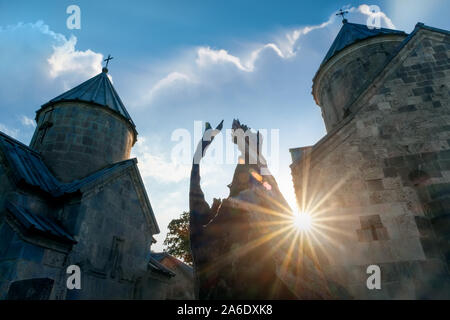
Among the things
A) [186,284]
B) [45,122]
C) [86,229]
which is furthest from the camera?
[186,284]

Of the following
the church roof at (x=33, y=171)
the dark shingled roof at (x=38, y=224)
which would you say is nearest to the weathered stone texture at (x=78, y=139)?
the church roof at (x=33, y=171)

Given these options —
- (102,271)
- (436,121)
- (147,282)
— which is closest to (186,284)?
(147,282)

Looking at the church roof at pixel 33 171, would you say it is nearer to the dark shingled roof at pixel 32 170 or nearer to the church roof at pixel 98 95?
the dark shingled roof at pixel 32 170

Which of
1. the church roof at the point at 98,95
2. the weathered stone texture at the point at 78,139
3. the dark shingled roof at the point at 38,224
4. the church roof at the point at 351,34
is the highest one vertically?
the church roof at the point at 351,34

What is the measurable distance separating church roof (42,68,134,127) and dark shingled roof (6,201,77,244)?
635 centimetres

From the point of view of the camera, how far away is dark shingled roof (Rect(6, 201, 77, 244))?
694 centimetres

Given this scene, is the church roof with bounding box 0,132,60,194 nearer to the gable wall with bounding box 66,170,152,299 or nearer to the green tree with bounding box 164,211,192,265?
the gable wall with bounding box 66,170,152,299

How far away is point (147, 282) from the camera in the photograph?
36.4 feet

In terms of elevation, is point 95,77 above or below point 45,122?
above

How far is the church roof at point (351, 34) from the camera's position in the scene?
11.9 meters

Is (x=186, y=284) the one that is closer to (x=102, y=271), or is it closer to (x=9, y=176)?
(x=102, y=271)

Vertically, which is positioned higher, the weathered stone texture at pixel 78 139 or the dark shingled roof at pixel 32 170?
the weathered stone texture at pixel 78 139

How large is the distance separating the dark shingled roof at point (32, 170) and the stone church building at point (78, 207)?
1.5 inches
